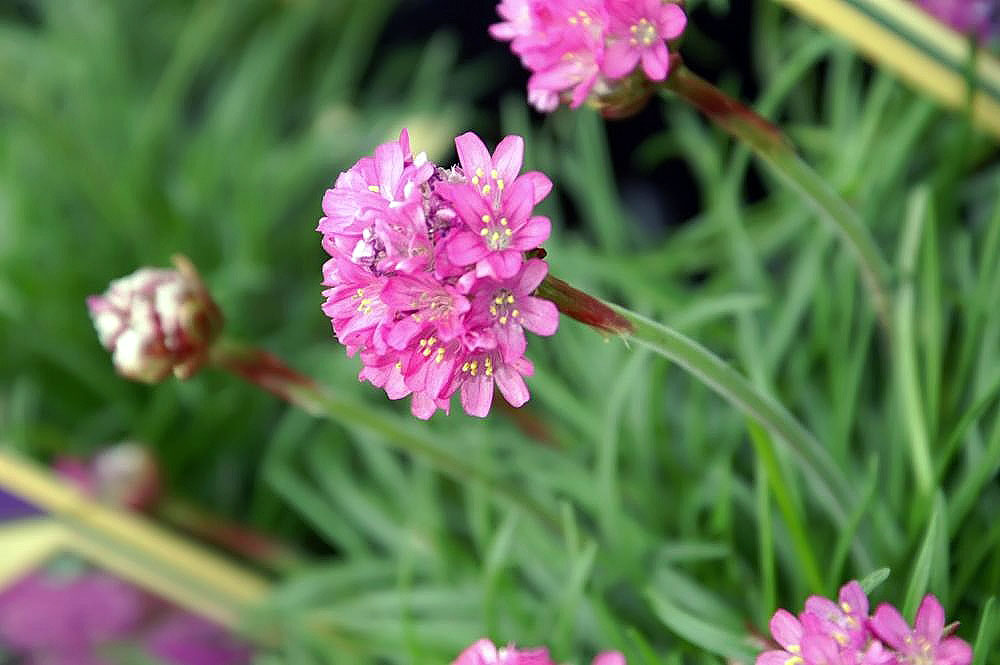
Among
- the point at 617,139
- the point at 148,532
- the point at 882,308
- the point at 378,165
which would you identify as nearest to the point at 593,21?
the point at 378,165

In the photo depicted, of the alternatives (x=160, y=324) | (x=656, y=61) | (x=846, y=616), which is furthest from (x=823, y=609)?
(x=160, y=324)

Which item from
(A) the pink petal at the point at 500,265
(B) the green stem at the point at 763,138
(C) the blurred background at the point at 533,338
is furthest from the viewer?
(C) the blurred background at the point at 533,338

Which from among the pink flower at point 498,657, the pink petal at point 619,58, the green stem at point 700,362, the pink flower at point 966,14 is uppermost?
the pink flower at point 966,14

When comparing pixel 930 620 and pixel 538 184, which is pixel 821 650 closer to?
pixel 930 620

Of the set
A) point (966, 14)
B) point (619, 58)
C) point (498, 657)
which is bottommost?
point (498, 657)

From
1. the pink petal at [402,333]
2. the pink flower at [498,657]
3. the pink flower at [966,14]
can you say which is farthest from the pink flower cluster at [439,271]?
the pink flower at [966,14]

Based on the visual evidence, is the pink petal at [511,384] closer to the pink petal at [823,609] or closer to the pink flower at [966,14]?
the pink petal at [823,609]
